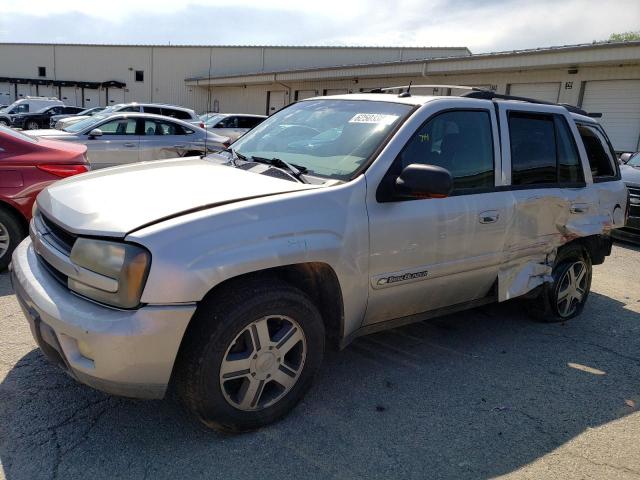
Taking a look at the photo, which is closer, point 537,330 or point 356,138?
point 356,138

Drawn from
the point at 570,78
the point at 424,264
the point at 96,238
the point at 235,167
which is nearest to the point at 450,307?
the point at 424,264

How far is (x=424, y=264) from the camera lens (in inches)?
128

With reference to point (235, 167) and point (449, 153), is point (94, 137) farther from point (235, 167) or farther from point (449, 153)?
point (449, 153)

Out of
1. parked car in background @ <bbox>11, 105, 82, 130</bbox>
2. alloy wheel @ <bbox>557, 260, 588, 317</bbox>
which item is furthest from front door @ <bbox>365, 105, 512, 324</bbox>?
parked car in background @ <bbox>11, 105, 82, 130</bbox>

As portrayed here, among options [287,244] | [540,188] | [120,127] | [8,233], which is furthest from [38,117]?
[287,244]

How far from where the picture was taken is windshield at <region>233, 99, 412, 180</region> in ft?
10.5

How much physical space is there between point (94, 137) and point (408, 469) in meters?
9.39

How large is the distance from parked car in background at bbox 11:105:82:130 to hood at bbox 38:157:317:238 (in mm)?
27350

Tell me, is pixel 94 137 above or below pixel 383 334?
above

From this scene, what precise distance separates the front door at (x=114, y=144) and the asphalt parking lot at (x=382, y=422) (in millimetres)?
6690

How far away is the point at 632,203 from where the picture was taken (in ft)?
27.9

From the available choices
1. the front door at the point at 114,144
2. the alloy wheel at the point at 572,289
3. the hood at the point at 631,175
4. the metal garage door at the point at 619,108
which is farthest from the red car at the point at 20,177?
the metal garage door at the point at 619,108

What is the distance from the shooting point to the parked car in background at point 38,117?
2700cm

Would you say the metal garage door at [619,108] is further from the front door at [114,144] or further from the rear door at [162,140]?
the front door at [114,144]
